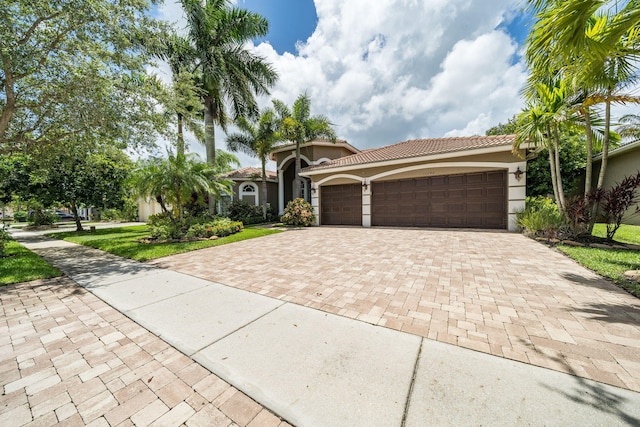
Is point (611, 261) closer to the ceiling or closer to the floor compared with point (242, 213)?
closer to the floor

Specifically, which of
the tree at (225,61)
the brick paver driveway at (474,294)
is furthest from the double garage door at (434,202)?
the tree at (225,61)

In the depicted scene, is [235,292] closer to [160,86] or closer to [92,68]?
[92,68]

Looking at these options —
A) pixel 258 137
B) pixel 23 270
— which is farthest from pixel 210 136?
pixel 23 270

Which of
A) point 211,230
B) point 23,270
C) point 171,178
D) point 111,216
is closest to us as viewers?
point 23,270

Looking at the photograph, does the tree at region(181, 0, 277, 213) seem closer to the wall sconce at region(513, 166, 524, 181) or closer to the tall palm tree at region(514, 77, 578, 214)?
the tall palm tree at region(514, 77, 578, 214)

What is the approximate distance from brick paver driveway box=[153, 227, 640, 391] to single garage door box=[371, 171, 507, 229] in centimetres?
383

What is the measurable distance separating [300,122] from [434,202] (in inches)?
375

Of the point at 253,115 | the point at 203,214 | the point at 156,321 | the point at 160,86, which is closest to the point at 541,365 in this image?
the point at 156,321

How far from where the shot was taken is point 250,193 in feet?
71.1

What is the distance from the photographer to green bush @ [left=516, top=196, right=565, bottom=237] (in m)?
8.08

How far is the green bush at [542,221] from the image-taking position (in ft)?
26.5

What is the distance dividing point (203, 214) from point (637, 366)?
14.5 m

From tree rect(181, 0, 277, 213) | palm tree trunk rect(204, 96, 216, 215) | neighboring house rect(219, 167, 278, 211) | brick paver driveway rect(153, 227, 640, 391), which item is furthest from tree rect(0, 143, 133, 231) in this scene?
brick paver driveway rect(153, 227, 640, 391)

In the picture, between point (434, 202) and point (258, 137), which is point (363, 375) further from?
point (258, 137)
